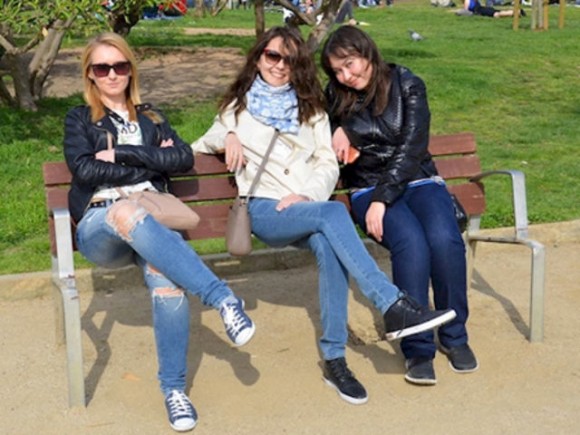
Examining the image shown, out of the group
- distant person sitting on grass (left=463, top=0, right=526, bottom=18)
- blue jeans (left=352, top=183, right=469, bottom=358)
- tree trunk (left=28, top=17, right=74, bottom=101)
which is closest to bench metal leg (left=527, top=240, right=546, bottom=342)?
blue jeans (left=352, top=183, right=469, bottom=358)

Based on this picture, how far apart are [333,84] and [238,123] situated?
0.49 m

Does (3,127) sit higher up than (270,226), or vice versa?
(270,226)

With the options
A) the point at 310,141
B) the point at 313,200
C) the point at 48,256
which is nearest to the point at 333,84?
the point at 310,141

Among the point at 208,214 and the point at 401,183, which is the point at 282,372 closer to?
the point at 208,214

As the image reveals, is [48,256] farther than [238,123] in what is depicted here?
Yes

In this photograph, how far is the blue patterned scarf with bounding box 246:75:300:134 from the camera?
4789mm

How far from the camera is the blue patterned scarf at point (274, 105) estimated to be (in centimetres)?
479

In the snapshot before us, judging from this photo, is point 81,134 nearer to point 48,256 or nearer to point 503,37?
point 48,256

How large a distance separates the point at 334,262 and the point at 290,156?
2.18 ft

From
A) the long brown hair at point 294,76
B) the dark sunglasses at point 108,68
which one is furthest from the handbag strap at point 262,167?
the dark sunglasses at point 108,68

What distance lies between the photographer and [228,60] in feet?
42.1

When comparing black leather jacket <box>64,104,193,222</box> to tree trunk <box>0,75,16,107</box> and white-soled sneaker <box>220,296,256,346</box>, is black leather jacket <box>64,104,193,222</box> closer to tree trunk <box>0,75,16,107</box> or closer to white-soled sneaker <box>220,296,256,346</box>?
white-soled sneaker <box>220,296,256,346</box>

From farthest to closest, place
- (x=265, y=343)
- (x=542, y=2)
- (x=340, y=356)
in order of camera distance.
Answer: (x=542, y=2)
(x=265, y=343)
(x=340, y=356)

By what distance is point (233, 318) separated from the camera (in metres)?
3.99
